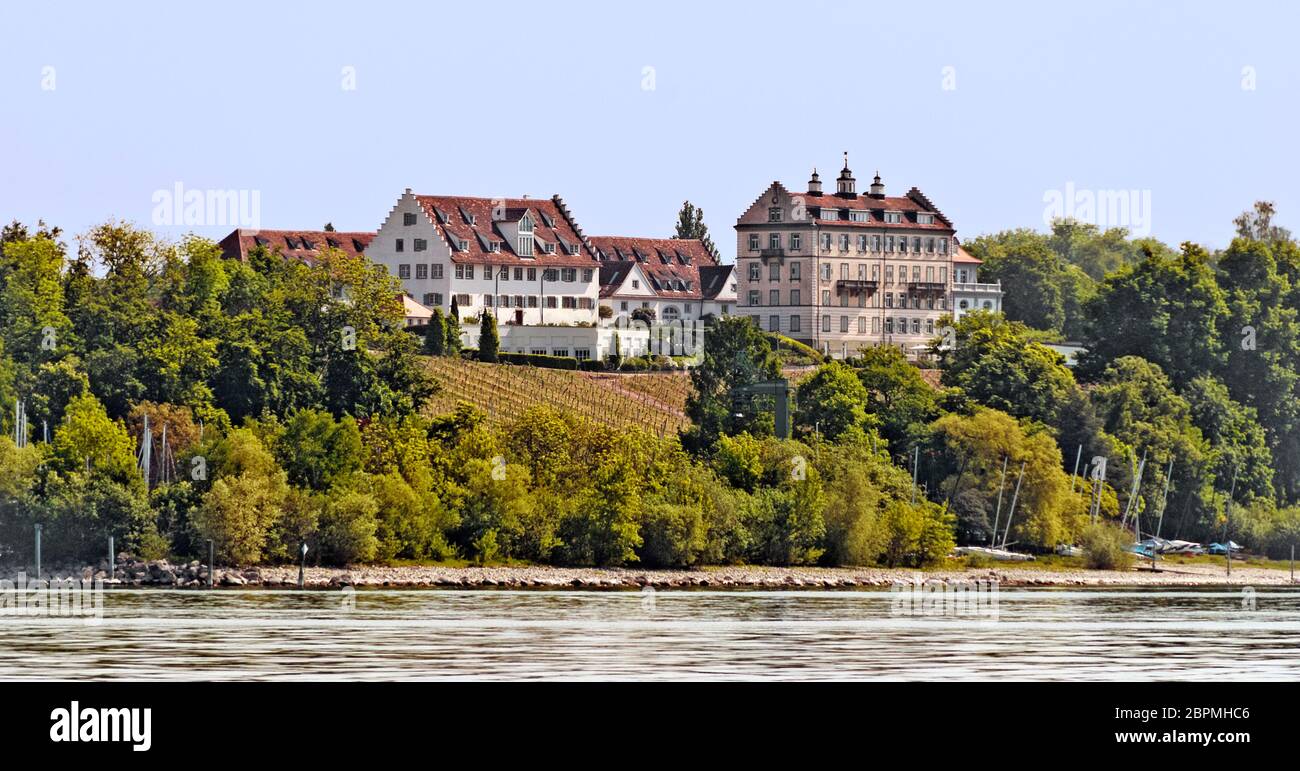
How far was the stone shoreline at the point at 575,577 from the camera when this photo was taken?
369ft

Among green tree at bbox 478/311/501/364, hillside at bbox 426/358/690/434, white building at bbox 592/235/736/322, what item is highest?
white building at bbox 592/235/736/322

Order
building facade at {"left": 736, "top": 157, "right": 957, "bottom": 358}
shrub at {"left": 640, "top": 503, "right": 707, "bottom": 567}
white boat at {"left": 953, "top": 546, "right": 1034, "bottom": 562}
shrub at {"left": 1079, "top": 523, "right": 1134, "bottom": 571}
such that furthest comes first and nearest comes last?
building facade at {"left": 736, "top": 157, "right": 957, "bottom": 358}
shrub at {"left": 1079, "top": 523, "right": 1134, "bottom": 571}
white boat at {"left": 953, "top": 546, "right": 1034, "bottom": 562}
shrub at {"left": 640, "top": 503, "right": 707, "bottom": 567}

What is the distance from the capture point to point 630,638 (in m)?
83.0

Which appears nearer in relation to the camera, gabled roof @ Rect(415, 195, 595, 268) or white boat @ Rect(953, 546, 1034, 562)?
white boat @ Rect(953, 546, 1034, 562)

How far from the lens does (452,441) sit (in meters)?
129

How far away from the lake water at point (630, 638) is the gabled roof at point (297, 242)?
72263mm

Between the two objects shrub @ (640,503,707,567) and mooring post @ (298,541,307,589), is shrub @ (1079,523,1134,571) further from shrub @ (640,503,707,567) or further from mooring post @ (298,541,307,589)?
mooring post @ (298,541,307,589)

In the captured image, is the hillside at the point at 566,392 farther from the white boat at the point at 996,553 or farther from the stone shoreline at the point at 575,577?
the stone shoreline at the point at 575,577

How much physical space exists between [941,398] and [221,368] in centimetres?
4716

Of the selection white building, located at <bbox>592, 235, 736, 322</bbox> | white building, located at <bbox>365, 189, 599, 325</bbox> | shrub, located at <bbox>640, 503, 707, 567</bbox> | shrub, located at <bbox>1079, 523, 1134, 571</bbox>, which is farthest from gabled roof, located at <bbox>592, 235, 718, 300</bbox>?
shrub, located at <bbox>640, 503, 707, 567</bbox>

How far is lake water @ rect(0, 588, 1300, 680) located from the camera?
7044 centimetres

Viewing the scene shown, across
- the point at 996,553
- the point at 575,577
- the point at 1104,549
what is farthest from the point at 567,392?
the point at 1104,549
